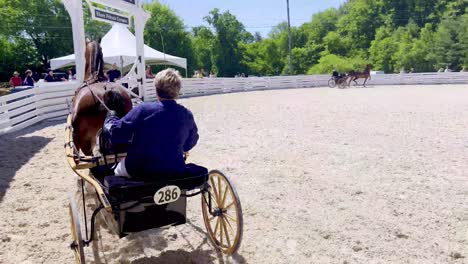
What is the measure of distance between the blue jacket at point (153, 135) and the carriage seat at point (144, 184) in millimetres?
53

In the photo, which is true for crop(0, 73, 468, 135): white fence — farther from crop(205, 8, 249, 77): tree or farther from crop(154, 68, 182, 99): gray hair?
crop(205, 8, 249, 77): tree

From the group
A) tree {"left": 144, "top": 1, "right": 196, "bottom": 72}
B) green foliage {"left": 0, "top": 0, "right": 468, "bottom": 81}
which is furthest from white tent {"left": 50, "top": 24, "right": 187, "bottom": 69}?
tree {"left": 144, "top": 1, "right": 196, "bottom": 72}

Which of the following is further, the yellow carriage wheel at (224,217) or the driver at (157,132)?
the yellow carriage wheel at (224,217)

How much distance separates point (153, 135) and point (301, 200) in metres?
2.38

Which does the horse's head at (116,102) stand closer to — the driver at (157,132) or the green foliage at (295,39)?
the driver at (157,132)

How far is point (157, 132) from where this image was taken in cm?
309

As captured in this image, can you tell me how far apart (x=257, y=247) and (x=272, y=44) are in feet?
232

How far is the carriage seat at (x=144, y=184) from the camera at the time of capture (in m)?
3.04

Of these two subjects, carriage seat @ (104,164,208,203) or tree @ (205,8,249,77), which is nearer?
carriage seat @ (104,164,208,203)

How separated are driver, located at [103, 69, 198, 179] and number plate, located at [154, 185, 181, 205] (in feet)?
0.45

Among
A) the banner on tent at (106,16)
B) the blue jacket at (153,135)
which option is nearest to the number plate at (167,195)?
the blue jacket at (153,135)

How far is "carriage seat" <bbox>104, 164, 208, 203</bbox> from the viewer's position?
9.98 feet

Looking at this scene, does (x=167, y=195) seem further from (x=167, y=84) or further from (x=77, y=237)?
(x=167, y=84)

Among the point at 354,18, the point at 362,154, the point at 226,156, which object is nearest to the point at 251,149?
the point at 226,156
